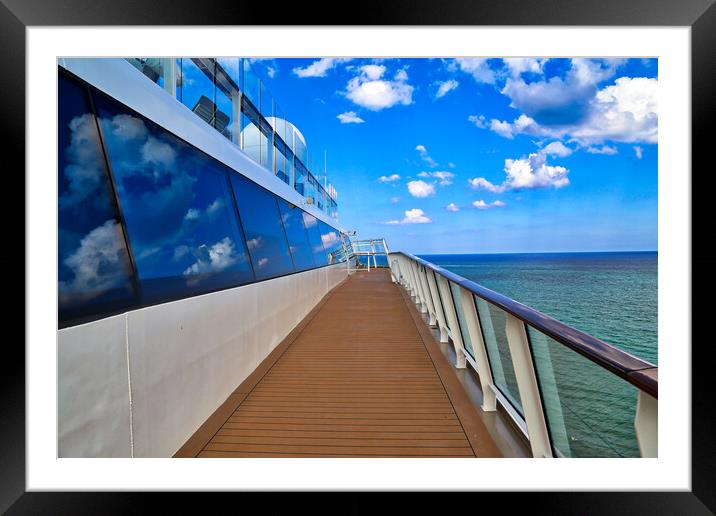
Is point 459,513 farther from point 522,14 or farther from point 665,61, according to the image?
point 665,61

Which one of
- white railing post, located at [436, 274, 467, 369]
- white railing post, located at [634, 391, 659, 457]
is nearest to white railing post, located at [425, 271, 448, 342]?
white railing post, located at [436, 274, 467, 369]

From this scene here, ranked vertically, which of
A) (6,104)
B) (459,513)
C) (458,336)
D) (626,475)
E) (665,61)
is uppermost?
(665,61)

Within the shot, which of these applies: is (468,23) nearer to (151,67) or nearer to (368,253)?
(151,67)

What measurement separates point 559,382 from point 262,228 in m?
3.21

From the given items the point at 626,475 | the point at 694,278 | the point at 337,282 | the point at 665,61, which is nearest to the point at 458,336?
the point at 626,475

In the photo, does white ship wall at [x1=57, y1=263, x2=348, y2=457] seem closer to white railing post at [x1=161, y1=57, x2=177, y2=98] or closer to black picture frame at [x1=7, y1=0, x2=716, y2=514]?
black picture frame at [x1=7, y1=0, x2=716, y2=514]

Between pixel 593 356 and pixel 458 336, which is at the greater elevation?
pixel 593 356

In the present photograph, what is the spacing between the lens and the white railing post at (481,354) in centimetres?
239

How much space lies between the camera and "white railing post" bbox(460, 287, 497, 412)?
239 centimetres

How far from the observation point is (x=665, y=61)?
1614 mm

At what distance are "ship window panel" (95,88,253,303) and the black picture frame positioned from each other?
A: 0.32m

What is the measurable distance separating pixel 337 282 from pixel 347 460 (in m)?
8.80

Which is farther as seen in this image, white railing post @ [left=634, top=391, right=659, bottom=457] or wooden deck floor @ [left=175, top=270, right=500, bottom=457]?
wooden deck floor @ [left=175, top=270, right=500, bottom=457]

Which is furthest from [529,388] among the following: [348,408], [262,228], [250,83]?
[250,83]
